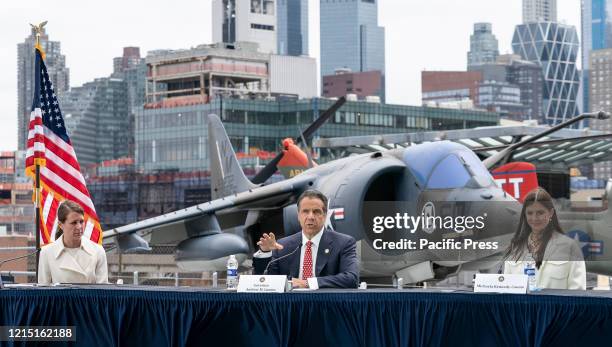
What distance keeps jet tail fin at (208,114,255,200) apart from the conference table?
72.7 feet

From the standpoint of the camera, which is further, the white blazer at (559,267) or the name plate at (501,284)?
the white blazer at (559,267)

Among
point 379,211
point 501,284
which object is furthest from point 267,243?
point 379,211

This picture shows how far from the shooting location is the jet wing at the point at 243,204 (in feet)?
79.3

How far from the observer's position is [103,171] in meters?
162

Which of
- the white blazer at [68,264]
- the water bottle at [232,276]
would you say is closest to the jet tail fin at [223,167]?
the white blazer at [68,264]

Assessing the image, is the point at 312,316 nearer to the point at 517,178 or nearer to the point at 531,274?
the point at 531,274

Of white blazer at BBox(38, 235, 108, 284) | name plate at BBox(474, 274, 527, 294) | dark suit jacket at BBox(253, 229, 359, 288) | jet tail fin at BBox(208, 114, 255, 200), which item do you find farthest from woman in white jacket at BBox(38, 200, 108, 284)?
jet tail fin at BBox(208, 114, 255, 200)

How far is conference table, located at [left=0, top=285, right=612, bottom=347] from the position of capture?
25.1 ft

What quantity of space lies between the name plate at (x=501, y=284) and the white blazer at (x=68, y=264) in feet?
11.0

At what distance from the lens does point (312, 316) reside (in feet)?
26.4

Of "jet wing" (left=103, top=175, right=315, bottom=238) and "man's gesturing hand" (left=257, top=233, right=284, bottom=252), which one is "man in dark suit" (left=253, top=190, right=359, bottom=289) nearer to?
"man's gesturing hand" (left=257, top=233, right=284, bottom=252)

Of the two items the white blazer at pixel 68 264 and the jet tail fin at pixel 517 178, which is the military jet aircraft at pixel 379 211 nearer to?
the jet tail fin at pixel 517 178

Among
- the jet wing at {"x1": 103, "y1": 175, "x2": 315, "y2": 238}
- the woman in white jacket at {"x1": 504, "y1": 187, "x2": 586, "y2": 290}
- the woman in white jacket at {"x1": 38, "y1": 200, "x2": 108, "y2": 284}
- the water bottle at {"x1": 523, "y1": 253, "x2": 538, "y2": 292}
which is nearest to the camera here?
the water bottle at {"x1": 523, "y1": 253, "x2": 538, "y2": 292}

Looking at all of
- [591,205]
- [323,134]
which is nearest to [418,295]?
[591,205]
